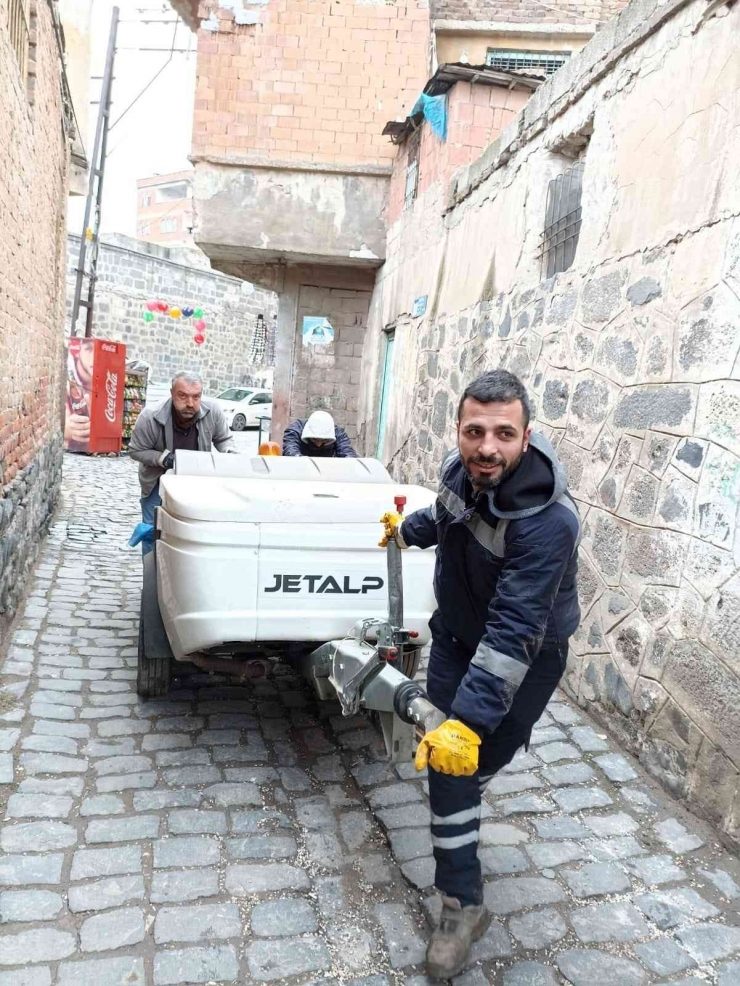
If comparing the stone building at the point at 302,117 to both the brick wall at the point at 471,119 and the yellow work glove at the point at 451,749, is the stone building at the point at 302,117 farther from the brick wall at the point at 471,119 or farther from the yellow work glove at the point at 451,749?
the yellow work glove at the point at 451,749

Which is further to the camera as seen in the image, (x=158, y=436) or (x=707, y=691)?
(x=158, y=436)

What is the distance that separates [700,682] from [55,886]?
2614 mm

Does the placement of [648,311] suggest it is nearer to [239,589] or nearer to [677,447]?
[677,447]

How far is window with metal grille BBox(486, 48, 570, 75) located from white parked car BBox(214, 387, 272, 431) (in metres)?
12.8

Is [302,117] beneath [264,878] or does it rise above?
above

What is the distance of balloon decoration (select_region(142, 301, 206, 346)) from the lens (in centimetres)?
2309

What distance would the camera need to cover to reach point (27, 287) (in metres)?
5.61

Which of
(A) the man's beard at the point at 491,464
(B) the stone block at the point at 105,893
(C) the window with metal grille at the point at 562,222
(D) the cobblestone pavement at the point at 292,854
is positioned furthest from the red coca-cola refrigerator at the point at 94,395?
(A) the man's beard at the point at 491,464

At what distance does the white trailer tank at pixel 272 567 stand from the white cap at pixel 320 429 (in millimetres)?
2087

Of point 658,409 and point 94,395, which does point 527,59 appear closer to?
point 94,395

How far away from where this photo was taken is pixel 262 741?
12.1 feet

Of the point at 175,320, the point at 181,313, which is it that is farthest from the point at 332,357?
the point at 175,320

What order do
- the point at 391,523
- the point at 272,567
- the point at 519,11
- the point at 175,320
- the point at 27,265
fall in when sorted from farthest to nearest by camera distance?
1. the point at 175,320
2. the point at 519,11
3. the point at 27,265
4. the point at 272,567
5. the point at 391,523

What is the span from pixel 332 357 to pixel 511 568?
1021cm
